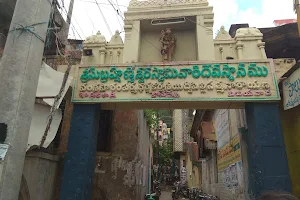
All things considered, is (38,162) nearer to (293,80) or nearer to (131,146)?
(131,146)

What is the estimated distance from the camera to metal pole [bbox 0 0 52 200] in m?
2.85

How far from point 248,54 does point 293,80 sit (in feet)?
5.92

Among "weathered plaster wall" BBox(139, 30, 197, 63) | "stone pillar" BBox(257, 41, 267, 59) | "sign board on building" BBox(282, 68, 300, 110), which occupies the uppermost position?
"weathered plaster wall" BBox(139, 30, 197, 63)

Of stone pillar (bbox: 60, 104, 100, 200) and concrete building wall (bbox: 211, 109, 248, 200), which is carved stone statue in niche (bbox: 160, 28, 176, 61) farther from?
concrete building wall (bbox: 211, 109, 248, 200)

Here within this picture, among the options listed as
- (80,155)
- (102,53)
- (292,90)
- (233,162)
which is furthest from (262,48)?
(80,155)

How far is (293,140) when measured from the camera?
23.0ft

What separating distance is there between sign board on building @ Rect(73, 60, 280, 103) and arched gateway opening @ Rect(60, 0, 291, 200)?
0.09ft

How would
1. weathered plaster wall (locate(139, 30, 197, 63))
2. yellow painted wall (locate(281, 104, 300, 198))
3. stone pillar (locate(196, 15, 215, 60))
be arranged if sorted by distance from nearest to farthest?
yellow painted wall (locate(281, 104, 300, 198)) < stone pillar (locate(196, 15, 215, 60)) < weathered plaster wall (locate(139, 30, 197, 63))

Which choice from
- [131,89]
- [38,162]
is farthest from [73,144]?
[131,89]

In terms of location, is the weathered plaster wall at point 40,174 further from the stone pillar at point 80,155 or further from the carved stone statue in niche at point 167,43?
the carved stone statue in niche at point 167,43

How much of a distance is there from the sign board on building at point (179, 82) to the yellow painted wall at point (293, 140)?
144 centimetres

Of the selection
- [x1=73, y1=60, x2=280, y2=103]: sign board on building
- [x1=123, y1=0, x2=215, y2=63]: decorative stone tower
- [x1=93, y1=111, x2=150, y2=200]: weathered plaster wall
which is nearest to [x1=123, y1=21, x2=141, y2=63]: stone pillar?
[x1=123, y1=0, x2=215, y2=63]: decorative stone tower

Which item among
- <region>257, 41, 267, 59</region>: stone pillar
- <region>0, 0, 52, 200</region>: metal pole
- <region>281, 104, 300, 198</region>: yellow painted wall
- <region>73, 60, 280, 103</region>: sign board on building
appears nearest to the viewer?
<region>0, 0, 52, 200</region>: metal pole

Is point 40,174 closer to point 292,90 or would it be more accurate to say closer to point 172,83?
point 172,83
